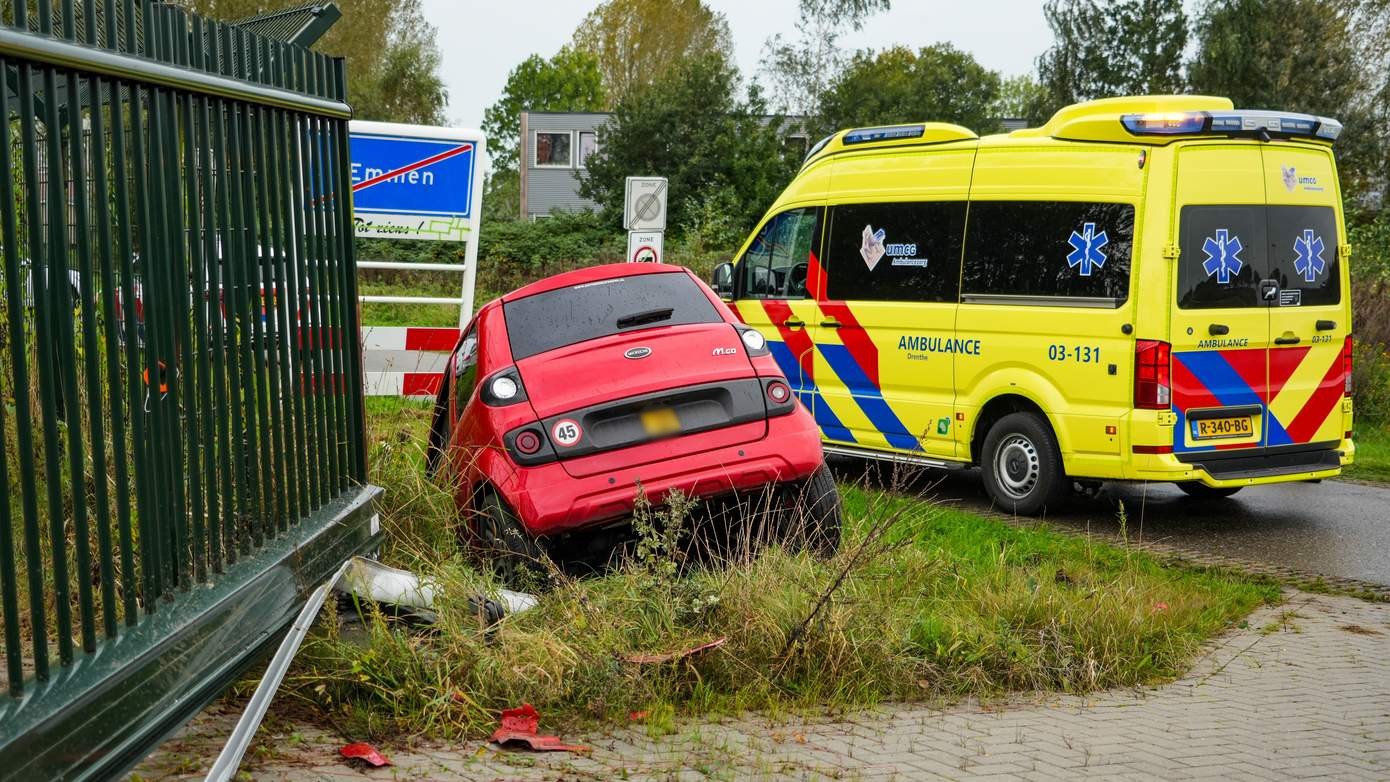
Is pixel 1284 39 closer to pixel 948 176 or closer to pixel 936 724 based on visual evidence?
pixel 948 176

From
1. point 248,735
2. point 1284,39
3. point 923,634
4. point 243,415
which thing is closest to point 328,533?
point 243,415

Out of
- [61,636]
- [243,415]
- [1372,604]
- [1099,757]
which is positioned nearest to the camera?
[61,636]

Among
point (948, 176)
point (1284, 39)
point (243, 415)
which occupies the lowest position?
point (243, 415)

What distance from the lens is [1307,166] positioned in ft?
32.3

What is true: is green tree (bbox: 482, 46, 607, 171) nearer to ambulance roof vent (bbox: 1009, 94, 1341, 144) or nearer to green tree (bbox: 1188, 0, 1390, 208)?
green tree (bbox: 1188, 0, 1390, 208)

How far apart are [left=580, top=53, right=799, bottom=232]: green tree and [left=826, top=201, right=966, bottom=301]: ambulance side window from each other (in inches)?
1211

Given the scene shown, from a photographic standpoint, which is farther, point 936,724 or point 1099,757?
point 936,724

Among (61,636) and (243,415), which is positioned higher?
(243,415)

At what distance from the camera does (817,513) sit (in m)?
6.94

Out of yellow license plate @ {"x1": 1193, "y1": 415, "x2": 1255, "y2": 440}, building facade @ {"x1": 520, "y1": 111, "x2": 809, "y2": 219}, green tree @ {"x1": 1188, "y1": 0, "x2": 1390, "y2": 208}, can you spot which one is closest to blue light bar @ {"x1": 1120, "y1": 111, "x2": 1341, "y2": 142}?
yellow license plate @ {"x1": 1193, "y1": 415, "x2": 1255, "y2": 440}

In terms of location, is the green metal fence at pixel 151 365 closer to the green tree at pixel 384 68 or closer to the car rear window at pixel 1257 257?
the car rear window at pixel 1257 257

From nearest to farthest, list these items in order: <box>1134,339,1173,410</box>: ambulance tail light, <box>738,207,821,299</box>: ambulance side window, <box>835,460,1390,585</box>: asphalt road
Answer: <box>835,460,1390,585</box>: asphalt road → <box>1134,339,1173,410</box>: ambulance tail light → <box>738,207,821,299</box>: ambulance side window

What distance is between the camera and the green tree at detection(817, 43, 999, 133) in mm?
48969

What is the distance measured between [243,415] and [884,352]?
7.48 meters
